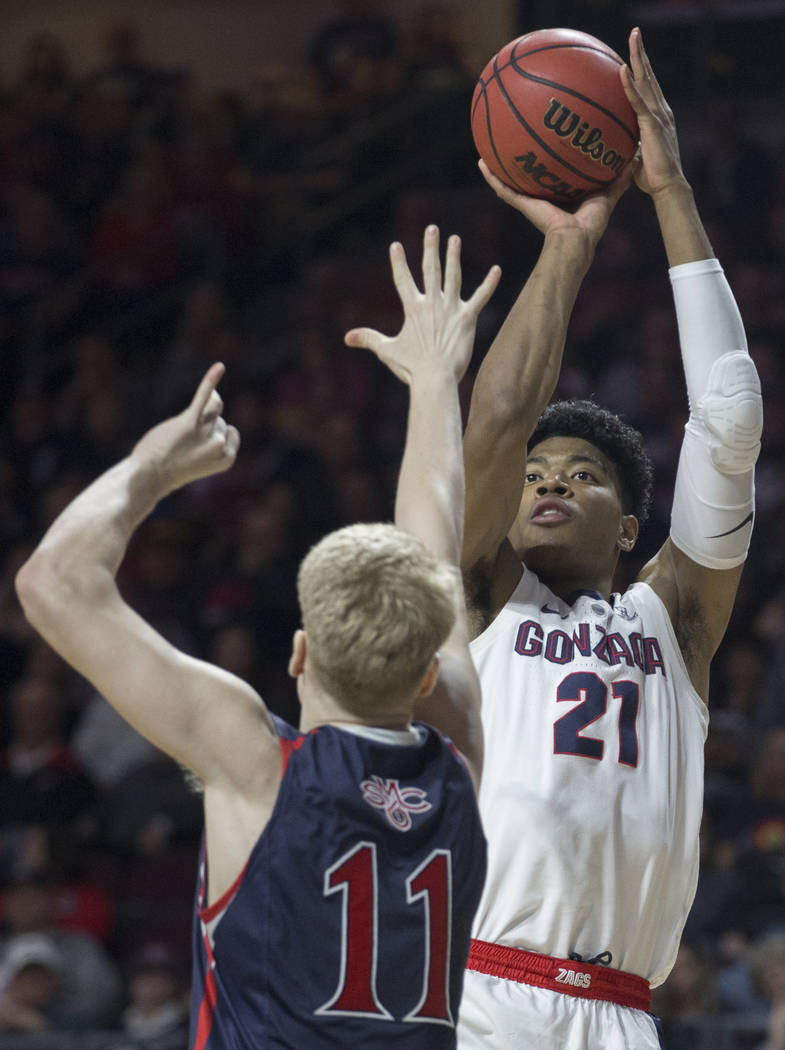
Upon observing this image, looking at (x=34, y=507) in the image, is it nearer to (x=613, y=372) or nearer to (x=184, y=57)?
(x=613, y=372)

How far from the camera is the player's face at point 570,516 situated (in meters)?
3.50

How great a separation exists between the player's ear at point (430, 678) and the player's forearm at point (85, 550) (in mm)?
506

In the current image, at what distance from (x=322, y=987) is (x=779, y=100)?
9.94 m

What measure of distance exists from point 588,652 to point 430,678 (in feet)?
3.35

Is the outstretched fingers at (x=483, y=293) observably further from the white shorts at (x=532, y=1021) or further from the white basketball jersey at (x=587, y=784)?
the white shorts at (x=532, y=1021)

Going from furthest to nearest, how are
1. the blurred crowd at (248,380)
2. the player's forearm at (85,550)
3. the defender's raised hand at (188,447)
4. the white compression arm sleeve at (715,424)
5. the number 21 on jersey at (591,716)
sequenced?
the blurred crowd at (248,380) < the white compression arm sleeve at (715,424) < the number 21 on jersey at (591,716) < the defender's raised hand at (188,447) < the player's forearm at (85,550)

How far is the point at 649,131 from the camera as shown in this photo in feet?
11.8

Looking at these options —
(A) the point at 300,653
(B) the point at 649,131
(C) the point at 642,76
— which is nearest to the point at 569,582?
(B) the point at 649,131

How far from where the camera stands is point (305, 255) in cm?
1095

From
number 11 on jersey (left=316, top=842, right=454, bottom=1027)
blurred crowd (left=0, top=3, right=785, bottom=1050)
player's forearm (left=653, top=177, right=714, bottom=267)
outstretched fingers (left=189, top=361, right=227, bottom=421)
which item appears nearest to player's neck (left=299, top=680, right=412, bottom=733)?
number 11 on jersey (left=316, top=842, right=454, bottom=1027)

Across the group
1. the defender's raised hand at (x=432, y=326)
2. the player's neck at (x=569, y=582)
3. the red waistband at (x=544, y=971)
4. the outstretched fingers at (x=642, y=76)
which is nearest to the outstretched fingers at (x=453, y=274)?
the defender's raised hand at (x=432, y=326)

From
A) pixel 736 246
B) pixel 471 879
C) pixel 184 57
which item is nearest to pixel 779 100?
pixel 736 246

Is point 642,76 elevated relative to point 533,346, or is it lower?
elevated

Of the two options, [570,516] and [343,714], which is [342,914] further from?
[570,516]
